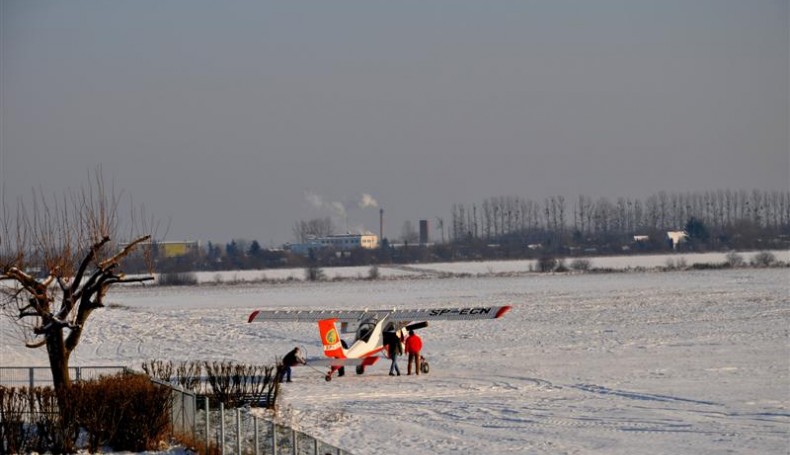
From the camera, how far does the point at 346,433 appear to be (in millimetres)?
16141

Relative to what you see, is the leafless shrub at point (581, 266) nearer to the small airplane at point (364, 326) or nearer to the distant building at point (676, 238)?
the distant building at point (676, 238)

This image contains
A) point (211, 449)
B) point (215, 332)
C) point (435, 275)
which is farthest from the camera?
point (435, 275)

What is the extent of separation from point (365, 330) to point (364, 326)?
0.20 m

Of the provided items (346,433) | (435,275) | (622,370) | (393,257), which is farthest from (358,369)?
(393,257)

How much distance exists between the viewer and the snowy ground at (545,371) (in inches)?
617

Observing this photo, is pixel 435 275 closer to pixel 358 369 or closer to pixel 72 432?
pixel 358 369

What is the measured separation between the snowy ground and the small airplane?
0.46m

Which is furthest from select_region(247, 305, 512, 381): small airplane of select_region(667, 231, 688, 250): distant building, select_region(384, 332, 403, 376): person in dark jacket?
select_region(667, 231, 688, 250): distant building

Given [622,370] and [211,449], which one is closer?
[211,449]

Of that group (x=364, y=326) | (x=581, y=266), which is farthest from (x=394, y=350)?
(x=581, y=266)

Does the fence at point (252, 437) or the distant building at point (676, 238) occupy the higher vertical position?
the distant building at point (676, 238)

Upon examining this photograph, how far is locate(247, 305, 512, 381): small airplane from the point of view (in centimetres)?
2261

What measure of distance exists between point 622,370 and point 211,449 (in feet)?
38.5

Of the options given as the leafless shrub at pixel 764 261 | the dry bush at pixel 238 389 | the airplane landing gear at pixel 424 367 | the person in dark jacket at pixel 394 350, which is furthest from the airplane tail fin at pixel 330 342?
the leafless shrub at pixel 764 261
